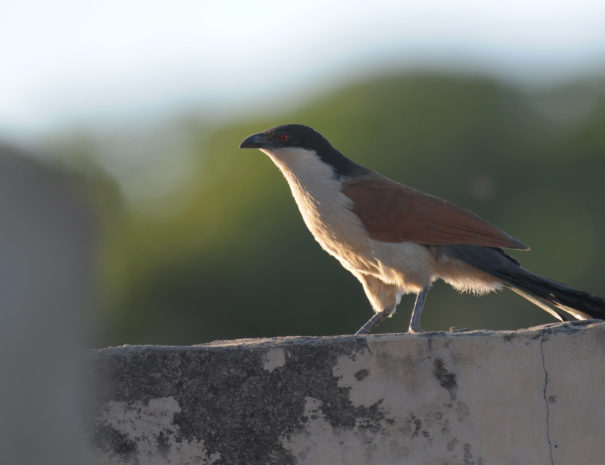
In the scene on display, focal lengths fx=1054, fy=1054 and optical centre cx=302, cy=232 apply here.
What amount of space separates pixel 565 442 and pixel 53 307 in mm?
2394

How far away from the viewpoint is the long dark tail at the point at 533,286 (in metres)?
5.06

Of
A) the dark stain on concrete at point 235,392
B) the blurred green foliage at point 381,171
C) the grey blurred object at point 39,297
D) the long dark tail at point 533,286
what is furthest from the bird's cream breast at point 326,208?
the blurred green foliage at point 381,171

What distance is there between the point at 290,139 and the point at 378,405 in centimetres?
278

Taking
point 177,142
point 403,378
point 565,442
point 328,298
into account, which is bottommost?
point 328,298

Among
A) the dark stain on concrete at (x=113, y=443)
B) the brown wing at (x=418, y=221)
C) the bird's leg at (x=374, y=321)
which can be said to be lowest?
the bird's leg at (x=374, y=321)

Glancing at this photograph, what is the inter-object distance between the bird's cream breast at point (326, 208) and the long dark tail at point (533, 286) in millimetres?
488

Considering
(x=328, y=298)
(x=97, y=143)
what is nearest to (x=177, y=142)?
(x=97, y=143)

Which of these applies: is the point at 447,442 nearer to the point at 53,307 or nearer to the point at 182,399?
the point at 182,399

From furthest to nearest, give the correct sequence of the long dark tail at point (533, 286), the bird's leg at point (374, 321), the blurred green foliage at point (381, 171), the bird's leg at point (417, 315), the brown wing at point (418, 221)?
the blurred green foliage at point (381, 171)
the brown wing at point (418, 221)
the bird's leg at point (374, 321)
the bird's leg at point (417, 315)
the long dark tail at point (533, 286)

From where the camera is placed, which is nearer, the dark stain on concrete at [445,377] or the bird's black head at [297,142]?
the dark stain on concrete at [445,377]

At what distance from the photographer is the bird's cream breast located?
5906mm

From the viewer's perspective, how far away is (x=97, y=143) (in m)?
23.5

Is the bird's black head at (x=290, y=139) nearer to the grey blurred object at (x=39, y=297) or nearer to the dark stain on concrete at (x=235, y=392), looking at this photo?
the dark stain on concrete at (x=235, y=392)

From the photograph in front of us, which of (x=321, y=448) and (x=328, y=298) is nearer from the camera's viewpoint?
(x=321, y=448)
